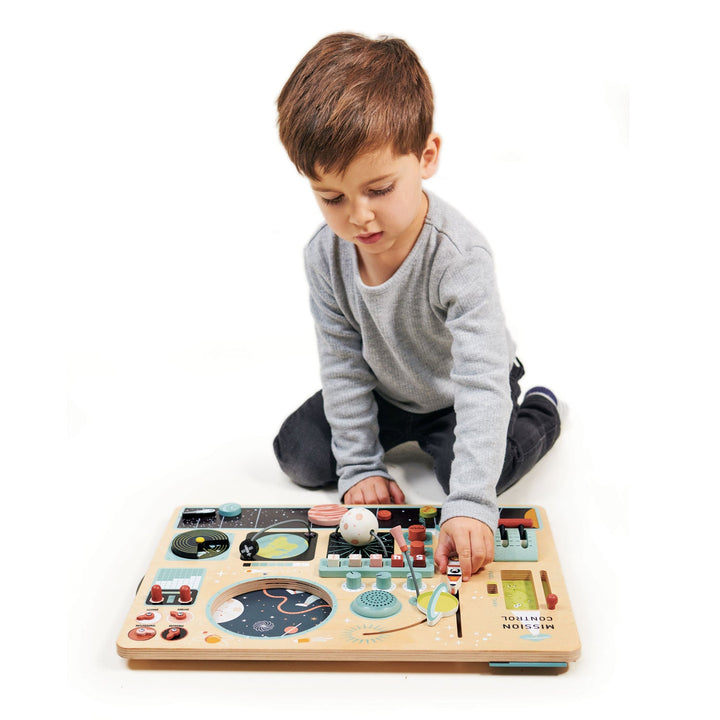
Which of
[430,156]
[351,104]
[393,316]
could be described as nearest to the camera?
[351,104]

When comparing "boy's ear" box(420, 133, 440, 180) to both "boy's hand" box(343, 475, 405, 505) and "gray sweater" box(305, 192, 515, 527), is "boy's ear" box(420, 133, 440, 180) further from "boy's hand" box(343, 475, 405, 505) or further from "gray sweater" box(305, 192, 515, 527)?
"boy's hand" box(343, 475, 405, 505)

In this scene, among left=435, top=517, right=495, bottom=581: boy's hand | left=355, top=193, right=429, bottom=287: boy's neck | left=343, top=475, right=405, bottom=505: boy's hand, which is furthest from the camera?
left=343, top=475, right=405, bottom=505: boy's hand

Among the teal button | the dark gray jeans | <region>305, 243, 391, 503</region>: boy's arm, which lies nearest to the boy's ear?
<region>305, 243, 391, 503</region>: boy's arm

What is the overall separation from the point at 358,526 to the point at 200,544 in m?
0.22

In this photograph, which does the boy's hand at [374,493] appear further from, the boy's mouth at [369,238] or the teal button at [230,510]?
the boy's mouth at [369,238]

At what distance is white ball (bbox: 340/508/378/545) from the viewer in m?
1.51

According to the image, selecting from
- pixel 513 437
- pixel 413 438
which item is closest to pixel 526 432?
pixel 513 437

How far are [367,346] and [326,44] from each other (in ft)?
1.52

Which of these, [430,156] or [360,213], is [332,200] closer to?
[360,213]

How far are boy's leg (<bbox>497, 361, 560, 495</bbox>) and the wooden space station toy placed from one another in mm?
115

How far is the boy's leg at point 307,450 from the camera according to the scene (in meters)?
1.76

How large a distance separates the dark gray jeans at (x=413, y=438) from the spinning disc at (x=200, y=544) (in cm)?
25

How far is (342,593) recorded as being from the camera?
1.41m

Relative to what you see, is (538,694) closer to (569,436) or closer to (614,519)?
(614,519)
